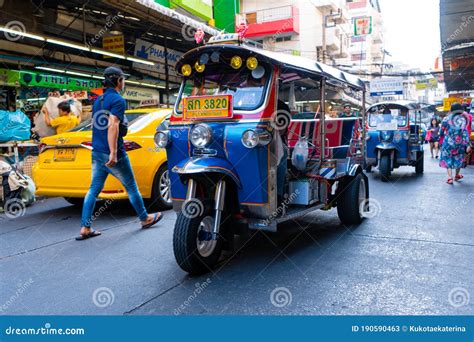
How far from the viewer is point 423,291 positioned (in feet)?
10.8

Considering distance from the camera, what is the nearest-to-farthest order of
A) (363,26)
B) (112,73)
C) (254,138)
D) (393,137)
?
(254,138)
(112,73)
(393,137)
(363,26)

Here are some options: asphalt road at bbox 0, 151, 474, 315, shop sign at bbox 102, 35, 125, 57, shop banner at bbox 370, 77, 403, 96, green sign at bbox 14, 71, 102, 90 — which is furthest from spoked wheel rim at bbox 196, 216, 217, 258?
shop banner at bbox 370, 77, 403, 96

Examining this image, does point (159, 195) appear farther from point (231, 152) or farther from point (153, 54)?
point (153, 54)

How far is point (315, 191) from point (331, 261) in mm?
995

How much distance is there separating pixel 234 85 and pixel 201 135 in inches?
28.8

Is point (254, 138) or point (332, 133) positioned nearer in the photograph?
point (254, 138)

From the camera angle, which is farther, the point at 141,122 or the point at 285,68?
the point at 141,122

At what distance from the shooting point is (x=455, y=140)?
9266mm

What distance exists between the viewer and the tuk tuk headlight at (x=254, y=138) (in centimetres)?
366

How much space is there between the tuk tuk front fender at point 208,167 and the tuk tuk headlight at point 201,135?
0.15 meters

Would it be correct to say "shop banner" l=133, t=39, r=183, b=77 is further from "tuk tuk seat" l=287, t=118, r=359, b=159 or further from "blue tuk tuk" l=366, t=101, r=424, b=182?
"tuk tuk seat" l=287, t=118, r=359, b=159

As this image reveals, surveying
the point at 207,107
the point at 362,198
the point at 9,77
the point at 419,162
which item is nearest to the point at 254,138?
the point at 207,107

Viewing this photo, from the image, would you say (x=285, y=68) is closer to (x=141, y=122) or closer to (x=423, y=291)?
(x=423, y=291)

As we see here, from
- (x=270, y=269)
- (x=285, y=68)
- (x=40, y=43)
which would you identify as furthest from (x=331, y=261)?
(x=40, y=43)
